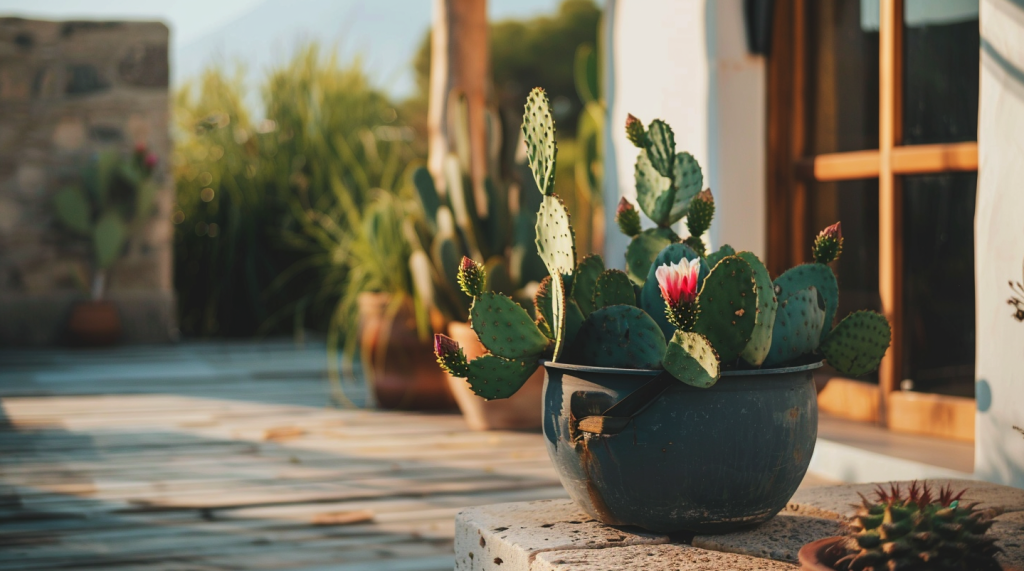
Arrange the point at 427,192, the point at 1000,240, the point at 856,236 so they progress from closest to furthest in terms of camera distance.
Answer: the point at 1000,240 → the point at 856,236 → the point at 427,192

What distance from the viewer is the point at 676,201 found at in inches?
68.7

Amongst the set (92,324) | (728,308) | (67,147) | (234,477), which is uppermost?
(67,147)

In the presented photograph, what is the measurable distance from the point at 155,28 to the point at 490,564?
586 cm

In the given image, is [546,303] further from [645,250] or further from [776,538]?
[776,538]

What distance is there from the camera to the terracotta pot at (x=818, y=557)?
1.22 m

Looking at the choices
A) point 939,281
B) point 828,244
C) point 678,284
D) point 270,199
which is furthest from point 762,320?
point 270,199

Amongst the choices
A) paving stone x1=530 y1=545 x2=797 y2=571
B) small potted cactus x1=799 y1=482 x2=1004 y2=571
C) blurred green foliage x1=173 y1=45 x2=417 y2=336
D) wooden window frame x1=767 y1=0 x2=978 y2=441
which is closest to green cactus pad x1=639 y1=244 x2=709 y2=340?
paving stone x1=530 y1=545 x2=797 y2=571

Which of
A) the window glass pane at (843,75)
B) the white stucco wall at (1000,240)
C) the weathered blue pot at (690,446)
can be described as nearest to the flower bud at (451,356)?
the weathered blue pot at (690,446)

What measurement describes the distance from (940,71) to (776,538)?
1.53m

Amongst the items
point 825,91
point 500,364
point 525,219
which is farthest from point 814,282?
point 525,219

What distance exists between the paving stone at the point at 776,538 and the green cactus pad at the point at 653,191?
0.51 meters

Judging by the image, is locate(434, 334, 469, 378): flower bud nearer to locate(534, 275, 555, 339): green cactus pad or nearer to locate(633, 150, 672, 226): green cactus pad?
locate(534, 275, 555, 339): green cactus pad

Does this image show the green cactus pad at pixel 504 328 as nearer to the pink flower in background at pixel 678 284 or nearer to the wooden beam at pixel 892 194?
the pink flower in background at pixel 678 284

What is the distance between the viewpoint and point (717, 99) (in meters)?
3.01
